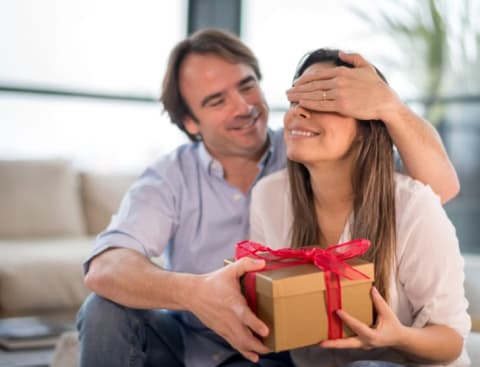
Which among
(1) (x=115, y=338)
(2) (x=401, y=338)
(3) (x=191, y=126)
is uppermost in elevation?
(3) (x=191, y=126)

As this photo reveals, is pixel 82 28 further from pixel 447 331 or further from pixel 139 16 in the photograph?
pixel 447 331

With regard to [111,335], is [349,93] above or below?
above

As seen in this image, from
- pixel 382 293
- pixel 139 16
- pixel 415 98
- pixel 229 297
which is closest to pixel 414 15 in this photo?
pixel 415 98

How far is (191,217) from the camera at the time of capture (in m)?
1.92

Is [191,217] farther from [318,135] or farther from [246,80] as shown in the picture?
[318,135]

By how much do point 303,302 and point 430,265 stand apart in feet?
1.16

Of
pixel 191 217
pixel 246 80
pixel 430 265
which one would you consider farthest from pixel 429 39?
pixel 430 265

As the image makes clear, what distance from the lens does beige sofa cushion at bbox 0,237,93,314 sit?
2906mm

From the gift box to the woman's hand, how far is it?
16 millimetres

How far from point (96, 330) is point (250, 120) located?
2.62 ft

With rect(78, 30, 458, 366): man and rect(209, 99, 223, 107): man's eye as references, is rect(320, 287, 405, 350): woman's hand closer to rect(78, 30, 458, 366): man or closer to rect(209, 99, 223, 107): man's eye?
rect(78, 30, 458, 366): man

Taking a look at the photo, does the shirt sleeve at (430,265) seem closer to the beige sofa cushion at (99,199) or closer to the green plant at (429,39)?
the green plant at (429,39)

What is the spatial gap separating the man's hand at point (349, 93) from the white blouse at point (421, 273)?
210mm

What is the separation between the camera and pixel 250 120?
1979mm
